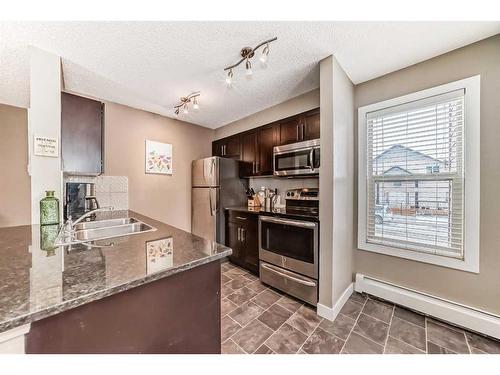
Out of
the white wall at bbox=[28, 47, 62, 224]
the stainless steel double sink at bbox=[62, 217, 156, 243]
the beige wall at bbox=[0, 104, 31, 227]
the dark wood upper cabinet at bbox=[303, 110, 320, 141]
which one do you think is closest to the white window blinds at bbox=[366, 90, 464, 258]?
the dark wood upper cabinet at bbox=[303, 110, 320, 141]

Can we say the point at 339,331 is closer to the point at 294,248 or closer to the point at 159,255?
the point at 294,248

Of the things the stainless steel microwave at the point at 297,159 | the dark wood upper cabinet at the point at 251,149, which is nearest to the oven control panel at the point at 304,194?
the stainless steel microwave at the point at 297,159

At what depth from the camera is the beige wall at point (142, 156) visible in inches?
114

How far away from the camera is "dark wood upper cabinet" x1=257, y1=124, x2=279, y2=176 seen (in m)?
2.81

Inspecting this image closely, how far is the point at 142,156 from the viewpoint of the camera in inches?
124

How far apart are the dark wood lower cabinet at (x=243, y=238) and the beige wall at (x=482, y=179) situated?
1.64 meters

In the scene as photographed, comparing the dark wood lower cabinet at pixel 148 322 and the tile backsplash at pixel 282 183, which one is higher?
the tile backsplash at pixel 282 183

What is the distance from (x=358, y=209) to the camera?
226 centimetres

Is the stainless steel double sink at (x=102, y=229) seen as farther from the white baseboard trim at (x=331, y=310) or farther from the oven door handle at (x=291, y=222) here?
the white baseboard trim at (x=331, y=310)

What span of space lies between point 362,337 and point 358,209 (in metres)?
1.22

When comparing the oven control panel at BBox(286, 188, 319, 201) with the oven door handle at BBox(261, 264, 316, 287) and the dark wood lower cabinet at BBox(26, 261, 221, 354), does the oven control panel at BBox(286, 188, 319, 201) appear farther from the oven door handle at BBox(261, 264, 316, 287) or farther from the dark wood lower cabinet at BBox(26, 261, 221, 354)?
the dark wood lower cabinet at BBox(26, 261, 221, 354)

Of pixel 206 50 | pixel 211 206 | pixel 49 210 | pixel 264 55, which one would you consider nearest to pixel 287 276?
pixel 211 206
